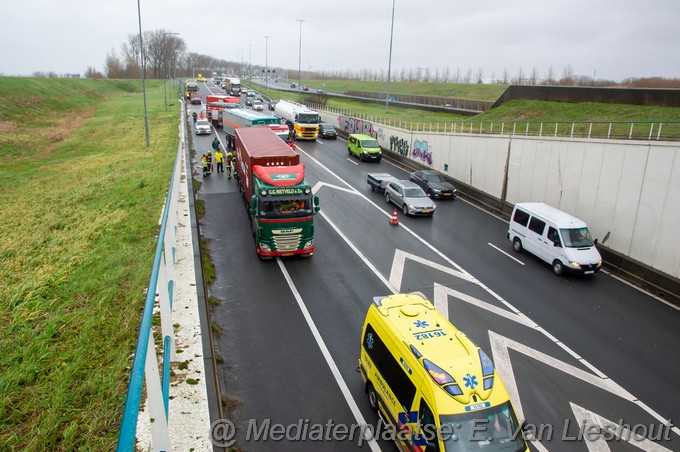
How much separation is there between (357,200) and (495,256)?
10.1 m

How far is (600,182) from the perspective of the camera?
20.1m

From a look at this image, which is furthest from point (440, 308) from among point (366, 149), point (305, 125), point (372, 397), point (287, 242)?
point (305, 125)

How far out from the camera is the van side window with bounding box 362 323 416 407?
811 cm

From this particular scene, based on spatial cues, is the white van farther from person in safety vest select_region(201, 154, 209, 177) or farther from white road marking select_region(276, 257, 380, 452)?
person in safety vest select_region(201, 154, 209, 177)

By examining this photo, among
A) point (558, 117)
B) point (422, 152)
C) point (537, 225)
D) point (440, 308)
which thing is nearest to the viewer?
point (440, 308)

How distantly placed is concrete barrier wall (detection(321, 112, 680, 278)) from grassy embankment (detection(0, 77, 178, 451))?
60.4ft

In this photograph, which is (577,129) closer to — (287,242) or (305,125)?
(287,242)

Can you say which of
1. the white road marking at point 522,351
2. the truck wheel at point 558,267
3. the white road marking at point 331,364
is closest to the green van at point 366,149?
the white road marking at point 522,351

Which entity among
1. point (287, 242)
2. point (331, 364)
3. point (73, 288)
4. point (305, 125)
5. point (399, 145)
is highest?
point (305, 125)

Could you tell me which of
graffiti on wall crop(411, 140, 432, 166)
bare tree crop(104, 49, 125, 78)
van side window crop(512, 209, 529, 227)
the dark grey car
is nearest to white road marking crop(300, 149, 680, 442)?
van side window crop(512, 209, 529, 227)

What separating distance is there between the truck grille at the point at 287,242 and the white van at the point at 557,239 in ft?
33.6

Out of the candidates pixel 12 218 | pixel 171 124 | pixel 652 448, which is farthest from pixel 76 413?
pixel 171 124

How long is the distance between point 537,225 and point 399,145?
21792 mm

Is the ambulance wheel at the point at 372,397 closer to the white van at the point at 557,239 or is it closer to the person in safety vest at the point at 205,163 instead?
the white van at the point at 557,239
